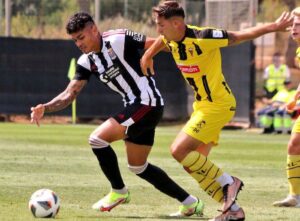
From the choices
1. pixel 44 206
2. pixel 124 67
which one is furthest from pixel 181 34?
pixel 44 206

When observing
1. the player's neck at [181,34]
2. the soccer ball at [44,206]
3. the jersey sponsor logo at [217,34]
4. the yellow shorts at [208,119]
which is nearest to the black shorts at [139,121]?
the yellow shorts at [208,119]

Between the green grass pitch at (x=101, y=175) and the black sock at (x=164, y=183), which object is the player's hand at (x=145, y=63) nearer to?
the black sock at (x=164, y=183)

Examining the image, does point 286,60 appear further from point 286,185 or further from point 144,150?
point 144,150

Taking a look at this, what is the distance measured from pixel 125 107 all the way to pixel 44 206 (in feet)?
4.55

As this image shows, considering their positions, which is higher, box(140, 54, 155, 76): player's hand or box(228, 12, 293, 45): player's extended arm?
box(228, 12, 293, 45): player's extended arm

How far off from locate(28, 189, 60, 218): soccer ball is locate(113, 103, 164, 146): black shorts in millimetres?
1074

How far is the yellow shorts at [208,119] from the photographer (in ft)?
30.2

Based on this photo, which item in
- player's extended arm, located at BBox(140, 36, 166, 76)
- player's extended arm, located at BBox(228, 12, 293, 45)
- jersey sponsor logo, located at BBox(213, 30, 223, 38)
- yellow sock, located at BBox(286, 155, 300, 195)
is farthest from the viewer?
yellow sock, located at BBox(286, 155, 300, 195)

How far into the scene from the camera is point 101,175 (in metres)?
13.6

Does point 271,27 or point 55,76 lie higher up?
point 271,27

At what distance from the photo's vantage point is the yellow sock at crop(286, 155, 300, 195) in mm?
10898

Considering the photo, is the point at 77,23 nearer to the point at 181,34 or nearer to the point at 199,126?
the point at 181,34

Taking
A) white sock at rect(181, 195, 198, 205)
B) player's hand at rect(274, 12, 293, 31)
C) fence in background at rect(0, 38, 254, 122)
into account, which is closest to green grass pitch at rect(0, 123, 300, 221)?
white sock at rect(181, 195, 198, 205)

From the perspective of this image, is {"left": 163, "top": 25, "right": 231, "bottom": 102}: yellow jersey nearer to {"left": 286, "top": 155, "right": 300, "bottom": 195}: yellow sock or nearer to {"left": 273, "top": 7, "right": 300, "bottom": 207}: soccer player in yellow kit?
{"left": 273, "top": 7, "right": 300, "bottom": 207}: soccer player in yellow kit
